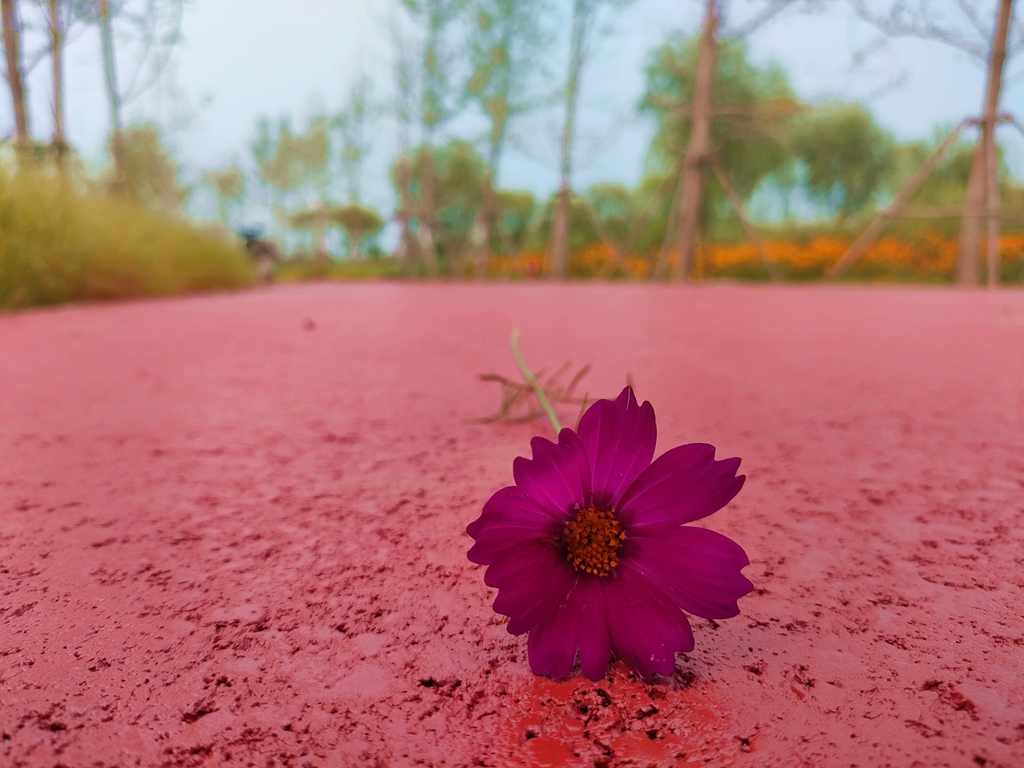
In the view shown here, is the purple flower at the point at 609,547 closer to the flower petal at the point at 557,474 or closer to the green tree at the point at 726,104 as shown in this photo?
the flower petal at the point at 557,474

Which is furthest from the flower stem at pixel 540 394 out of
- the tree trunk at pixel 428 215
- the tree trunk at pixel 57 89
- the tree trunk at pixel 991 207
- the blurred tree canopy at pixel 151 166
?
the blurred tree canopy at pixel 151 166

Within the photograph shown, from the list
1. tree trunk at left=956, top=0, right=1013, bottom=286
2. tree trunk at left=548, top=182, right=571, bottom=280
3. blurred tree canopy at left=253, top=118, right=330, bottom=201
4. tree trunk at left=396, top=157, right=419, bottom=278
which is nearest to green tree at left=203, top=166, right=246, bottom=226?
blurred tree canopy at left=253, top=118, right=330, bottom=201

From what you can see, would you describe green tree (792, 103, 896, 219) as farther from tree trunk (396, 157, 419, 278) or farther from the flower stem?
the flower stem

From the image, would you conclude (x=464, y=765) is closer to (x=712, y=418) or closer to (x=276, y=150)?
(x=712, y=418)

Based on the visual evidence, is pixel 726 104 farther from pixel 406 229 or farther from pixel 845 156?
pixel 406 229

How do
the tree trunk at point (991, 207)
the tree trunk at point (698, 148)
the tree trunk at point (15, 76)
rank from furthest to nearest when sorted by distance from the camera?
1. the tree trunk at point (698, 148)
2. the tree trunk at point (991, 207)
3. the tree trunk at point (15, 76)

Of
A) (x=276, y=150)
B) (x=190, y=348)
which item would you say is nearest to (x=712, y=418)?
(x=190, y=348)
